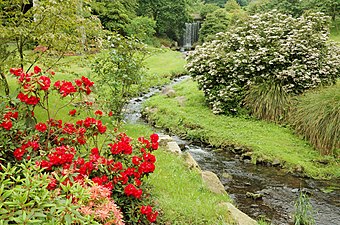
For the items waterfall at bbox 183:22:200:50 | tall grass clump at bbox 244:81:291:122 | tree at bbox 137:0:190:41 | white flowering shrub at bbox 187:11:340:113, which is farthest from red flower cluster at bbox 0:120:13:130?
waterfall at bbox 183:22:200:50

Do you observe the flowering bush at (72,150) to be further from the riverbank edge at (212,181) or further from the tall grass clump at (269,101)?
the tall grass clump at (269,101)

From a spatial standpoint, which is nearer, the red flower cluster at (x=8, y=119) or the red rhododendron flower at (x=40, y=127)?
the red flower cluster at (x=8, y=119)

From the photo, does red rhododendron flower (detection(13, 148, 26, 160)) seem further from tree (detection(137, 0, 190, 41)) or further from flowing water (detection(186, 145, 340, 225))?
tree (detection(137, 0, 190, 41))

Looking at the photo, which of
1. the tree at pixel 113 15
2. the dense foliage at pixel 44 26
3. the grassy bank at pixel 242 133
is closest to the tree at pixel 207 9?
the tree at pixel 113 15

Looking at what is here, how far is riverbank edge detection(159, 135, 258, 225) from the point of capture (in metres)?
4.68

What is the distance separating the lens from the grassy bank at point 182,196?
4.38 meters

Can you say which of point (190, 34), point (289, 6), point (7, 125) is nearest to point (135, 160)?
point (7, 125)

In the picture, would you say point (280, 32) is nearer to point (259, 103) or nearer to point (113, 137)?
point (259, 103)

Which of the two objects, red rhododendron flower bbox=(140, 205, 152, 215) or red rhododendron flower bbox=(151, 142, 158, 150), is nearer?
red rhododendron flower bbox=(140, 205, 152, 215)

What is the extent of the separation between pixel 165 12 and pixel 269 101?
26588mm

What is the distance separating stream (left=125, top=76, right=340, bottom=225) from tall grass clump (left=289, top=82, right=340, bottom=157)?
121 centimetres

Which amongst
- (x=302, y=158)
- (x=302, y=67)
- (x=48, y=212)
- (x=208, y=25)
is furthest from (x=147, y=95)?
(x=208, y=25)

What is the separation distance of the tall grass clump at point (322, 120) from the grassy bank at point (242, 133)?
0.26 metres

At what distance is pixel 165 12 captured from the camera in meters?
35.2
